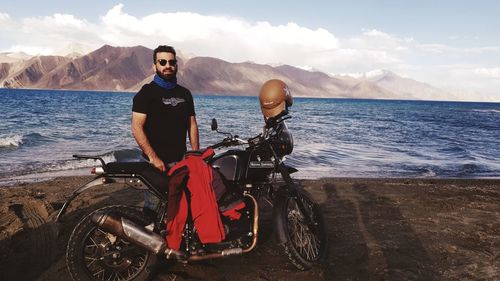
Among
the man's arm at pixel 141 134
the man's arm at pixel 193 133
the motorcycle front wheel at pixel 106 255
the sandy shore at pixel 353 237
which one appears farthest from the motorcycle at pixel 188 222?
the man's arm at pixel 193 133

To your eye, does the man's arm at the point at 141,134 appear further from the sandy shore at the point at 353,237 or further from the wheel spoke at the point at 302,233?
the wheel spoke at the point at 302,233

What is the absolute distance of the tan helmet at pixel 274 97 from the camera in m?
4.27

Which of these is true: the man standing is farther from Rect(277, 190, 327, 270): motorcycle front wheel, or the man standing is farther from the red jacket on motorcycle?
Rect(277, 190, 327, 270): motorcycle front wheel

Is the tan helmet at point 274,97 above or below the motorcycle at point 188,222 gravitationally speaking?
above

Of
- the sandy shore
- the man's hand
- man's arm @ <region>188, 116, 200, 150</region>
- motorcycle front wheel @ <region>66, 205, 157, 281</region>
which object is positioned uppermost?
man's arm @ <region>188, 116, 200, 150</region>

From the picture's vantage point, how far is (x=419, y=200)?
326 inches

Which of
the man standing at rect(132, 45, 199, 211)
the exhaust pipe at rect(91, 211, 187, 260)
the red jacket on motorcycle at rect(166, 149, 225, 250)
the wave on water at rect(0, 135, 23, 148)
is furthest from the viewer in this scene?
the wave on water at rect(0, 135, 23, 148)

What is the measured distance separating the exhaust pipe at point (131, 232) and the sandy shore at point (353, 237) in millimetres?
771

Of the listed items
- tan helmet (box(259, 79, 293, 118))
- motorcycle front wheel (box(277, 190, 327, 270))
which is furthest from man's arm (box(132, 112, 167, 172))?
motorcycle front wheel (box(277, 190, 327, 270))

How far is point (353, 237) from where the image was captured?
230 inches

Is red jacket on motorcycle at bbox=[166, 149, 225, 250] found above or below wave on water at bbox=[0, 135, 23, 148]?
above

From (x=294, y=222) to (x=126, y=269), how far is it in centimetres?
194

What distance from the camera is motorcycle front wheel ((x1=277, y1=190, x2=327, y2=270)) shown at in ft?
14.1

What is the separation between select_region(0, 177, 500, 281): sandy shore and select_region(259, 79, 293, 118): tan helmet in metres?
1.93
